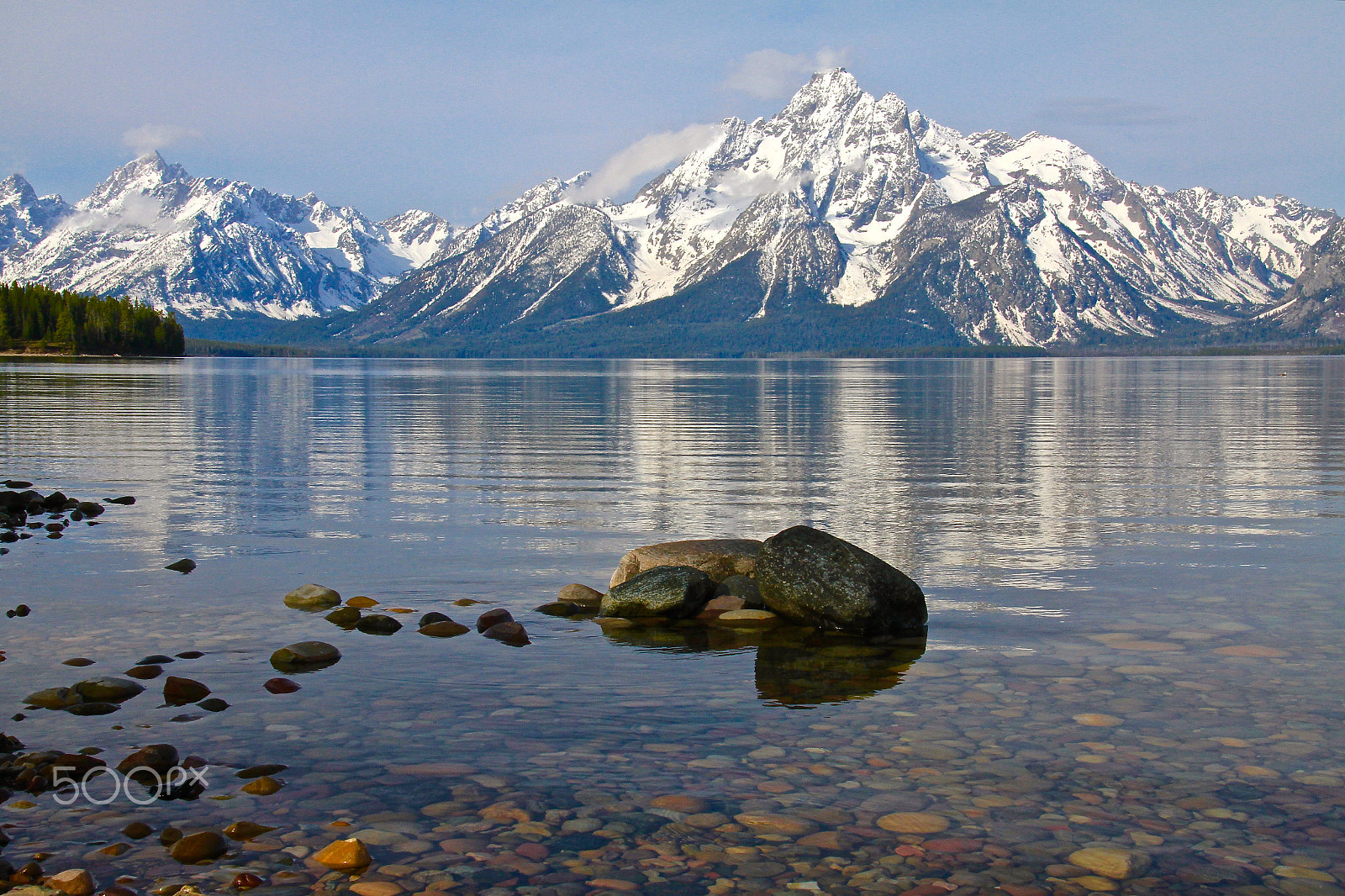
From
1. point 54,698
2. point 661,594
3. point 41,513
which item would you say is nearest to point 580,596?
point 661,594

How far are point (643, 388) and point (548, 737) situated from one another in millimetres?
134508

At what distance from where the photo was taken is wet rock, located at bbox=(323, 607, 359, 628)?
20.1 m

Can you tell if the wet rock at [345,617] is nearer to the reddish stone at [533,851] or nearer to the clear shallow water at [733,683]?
the clear shallow water at [733,683]

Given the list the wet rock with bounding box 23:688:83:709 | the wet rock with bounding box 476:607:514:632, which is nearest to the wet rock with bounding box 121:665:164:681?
the wet rock with bounding box 23:688:83:709

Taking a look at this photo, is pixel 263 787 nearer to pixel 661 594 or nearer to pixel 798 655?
pixel 798 655

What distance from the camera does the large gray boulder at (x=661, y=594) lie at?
69.3 ft

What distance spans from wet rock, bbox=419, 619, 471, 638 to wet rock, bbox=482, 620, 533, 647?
0.45 m

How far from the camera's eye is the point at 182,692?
15.4m

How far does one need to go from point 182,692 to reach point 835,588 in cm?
1101

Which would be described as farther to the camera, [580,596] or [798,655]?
[580,596]

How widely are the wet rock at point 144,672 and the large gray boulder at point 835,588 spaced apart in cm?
1070

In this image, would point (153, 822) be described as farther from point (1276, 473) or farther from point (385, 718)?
point (1276, 473)

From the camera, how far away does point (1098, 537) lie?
96.9 feet

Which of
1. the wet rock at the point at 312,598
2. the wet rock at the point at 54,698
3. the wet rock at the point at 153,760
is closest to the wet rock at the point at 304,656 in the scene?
the wet rock at the point at 54,698
